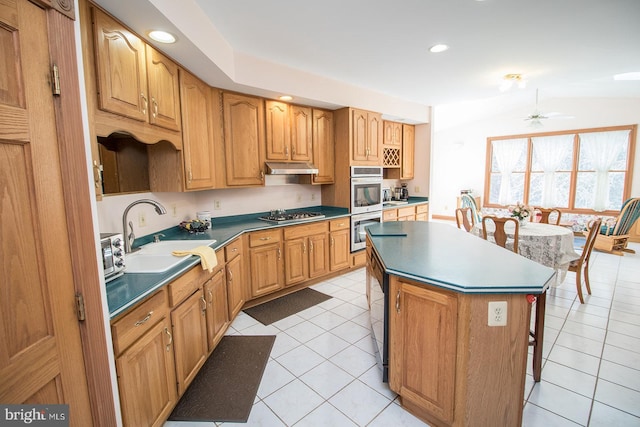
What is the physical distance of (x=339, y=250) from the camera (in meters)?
3.94

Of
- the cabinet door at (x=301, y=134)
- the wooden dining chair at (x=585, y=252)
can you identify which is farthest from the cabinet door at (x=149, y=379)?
the wooden dining chair at (x=585, y=252)

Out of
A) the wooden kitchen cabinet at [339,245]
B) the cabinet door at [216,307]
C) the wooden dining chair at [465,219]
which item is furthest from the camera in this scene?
the wooden kitchen cabinet at [339,245]

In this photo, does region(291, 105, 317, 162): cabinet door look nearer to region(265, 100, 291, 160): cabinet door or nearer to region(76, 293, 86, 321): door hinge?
region(265, 100, 291, 160): cabinet door

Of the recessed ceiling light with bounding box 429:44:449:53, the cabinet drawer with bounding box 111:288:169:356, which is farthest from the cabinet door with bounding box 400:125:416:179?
the cabinet drawer with bounding box 111:288:169:356

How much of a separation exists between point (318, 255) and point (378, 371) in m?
1.76

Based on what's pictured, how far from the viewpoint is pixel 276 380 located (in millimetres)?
2025

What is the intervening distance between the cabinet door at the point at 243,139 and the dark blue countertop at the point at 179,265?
0.50 meters

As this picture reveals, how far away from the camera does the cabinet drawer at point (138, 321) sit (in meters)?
1.21

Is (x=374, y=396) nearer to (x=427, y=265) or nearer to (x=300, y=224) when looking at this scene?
(x=427, y=265)

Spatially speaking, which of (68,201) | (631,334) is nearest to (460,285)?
(68,201)

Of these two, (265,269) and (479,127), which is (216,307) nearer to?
(265,269)

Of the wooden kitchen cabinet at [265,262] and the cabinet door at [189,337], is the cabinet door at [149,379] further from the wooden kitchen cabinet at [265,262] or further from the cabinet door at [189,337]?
the wooden kitchen cabinet at [265,262]

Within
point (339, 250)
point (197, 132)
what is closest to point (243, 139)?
point (197, 132)

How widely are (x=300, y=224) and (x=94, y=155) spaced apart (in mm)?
2222
